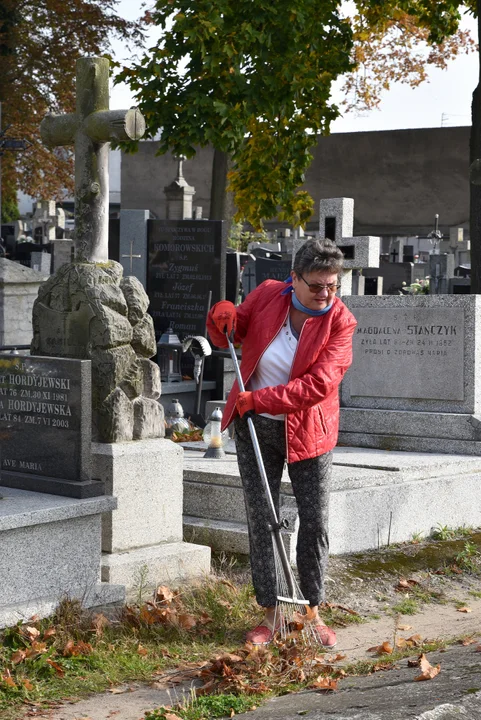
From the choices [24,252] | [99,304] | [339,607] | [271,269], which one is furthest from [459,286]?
[99,304]

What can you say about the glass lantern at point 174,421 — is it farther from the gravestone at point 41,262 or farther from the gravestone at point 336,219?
the gravestone at point 41,262

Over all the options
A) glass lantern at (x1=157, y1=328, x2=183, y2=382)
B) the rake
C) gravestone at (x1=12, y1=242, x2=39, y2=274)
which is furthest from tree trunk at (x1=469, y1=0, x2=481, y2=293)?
gravestone at (x1=12, y1=242, x2=39, y2=274)

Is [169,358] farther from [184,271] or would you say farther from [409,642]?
[409,642]

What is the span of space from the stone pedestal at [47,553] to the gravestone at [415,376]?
3.67m

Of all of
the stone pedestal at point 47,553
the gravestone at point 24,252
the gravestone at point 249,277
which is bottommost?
the stone pedestal at point 47,553

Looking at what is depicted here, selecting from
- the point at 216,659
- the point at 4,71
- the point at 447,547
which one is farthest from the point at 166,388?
the point at 4,71

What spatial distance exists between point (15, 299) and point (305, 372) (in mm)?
10140

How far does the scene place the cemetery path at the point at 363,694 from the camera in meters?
3.89

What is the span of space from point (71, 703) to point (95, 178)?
10.1 ft

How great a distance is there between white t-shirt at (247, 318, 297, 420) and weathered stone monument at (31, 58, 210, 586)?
1.12 metres

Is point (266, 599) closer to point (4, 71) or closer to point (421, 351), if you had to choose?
point (421, 351)

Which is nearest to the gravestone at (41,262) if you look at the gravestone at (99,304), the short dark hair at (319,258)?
the gravestone at (99,304)

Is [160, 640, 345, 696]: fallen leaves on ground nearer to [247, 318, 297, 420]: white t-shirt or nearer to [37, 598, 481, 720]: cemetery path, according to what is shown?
[37, 598, 481, 720]: cemetery path

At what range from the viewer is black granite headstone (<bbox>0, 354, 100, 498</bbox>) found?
5562 millimetres
